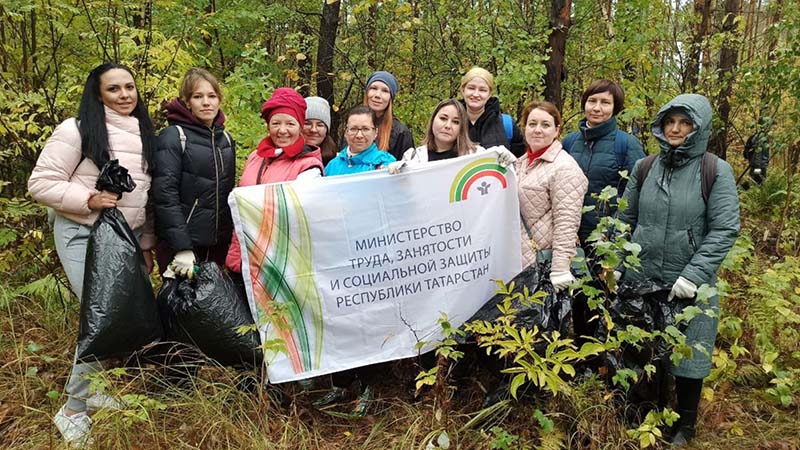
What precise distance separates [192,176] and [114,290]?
0.83 meters

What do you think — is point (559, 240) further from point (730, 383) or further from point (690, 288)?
point (730, 383)

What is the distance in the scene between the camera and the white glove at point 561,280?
316 centimetres

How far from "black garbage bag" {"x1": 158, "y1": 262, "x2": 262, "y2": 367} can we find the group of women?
0.43 feet

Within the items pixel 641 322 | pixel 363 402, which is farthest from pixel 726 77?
pixel 363 402

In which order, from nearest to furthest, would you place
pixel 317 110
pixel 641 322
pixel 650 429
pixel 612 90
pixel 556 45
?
pixel 650 429 → pixel 641 322 → pixel 612 90 → pixel 317 110 → pixel 556 45

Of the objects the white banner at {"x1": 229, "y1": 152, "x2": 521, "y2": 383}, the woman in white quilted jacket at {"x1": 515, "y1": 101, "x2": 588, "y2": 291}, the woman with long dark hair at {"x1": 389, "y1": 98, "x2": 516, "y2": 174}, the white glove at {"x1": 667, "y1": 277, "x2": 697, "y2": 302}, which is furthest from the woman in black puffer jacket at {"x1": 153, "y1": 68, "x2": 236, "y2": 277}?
the white glove at {"x1": 667, "y1": 277, "x2": 697, "y2": 302}

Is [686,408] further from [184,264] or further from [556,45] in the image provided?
[556,45]

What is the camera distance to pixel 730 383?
12.9 feet

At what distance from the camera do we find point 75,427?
122 inches

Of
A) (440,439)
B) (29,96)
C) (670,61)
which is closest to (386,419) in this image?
(440,439)

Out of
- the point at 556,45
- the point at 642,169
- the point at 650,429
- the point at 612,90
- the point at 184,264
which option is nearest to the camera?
the point at 650,429

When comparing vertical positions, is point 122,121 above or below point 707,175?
above

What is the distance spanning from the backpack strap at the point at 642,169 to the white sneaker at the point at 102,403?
11.2ft

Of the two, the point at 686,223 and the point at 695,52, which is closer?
the point at 686,223
